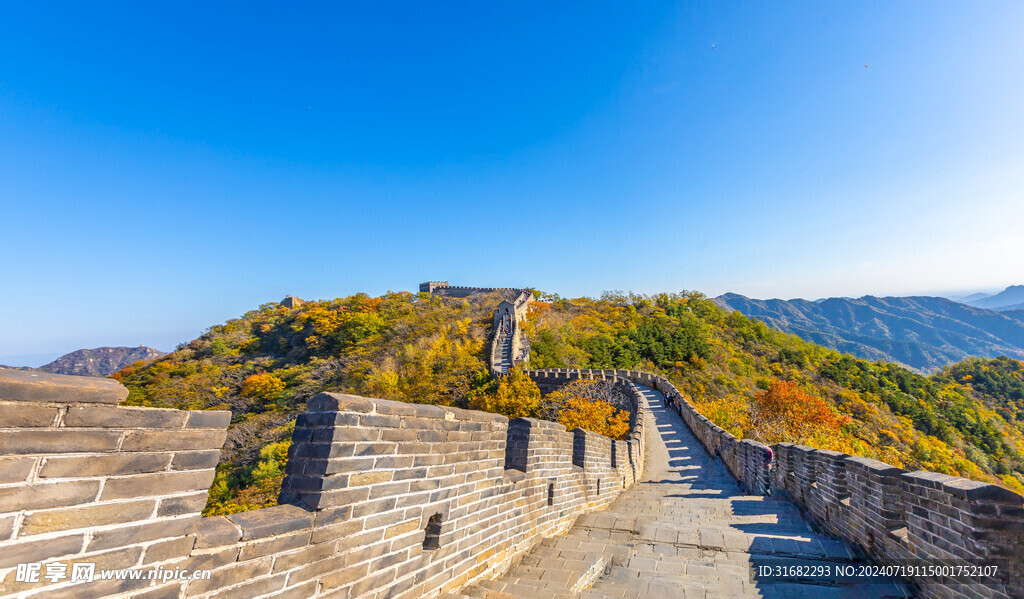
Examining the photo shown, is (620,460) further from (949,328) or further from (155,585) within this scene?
(949,328)

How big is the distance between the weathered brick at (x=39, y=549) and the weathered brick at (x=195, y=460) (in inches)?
12.5

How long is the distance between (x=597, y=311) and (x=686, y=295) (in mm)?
14459

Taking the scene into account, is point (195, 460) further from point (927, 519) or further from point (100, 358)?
point (100, 358)

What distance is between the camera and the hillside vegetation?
23.1 m

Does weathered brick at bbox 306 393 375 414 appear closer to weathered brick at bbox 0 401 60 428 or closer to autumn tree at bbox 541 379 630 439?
weathered brick at bbox 0 401 60 428

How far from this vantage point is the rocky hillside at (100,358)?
56.2 m

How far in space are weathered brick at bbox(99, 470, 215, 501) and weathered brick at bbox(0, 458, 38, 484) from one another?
9.2 inches

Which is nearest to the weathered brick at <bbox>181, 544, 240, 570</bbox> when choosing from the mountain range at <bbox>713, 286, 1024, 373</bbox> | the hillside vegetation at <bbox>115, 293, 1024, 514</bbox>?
the hillside vegetation at <bbox>115, 293, 1024, 514</bbox>

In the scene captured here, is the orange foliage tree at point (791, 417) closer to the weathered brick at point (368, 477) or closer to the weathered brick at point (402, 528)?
the weathered brick at point (402, 528)

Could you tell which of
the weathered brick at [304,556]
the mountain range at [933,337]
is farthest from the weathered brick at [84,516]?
the mountain range at [933,337]

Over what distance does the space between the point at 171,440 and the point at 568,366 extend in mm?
31681

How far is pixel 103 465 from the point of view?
4.82 feet

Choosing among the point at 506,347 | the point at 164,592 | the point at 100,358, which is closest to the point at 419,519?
the point at 164,592

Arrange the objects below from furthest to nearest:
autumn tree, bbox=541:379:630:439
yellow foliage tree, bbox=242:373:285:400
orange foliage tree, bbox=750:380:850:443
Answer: yellow foliage tree, bbox=242:373:285:400 → orange foliage tree, bbox=750:380:850:443 → autumn tree, bbox=541:379:630:439
